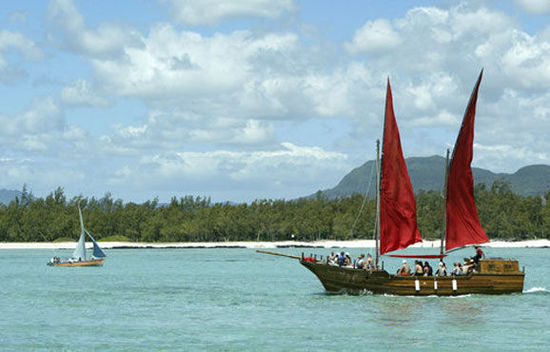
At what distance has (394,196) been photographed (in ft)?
181

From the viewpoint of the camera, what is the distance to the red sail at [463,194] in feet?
178

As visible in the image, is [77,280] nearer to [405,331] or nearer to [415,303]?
[415,303]

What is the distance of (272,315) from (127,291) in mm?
23861

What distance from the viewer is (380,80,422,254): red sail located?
54906 mm

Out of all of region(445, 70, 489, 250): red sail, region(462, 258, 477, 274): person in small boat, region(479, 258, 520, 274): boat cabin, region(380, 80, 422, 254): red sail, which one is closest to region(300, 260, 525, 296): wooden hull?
region(479, 258, 520, 274): boat cabin

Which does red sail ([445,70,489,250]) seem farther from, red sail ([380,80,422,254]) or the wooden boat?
red sail ([380,80,422,254])

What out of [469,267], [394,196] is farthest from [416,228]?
[469,267]

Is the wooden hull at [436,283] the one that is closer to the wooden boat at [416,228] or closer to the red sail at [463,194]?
the wooden boat at [416,228]

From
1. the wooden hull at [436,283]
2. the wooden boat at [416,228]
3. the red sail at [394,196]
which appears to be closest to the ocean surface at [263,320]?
the wooden hull at [436,283]

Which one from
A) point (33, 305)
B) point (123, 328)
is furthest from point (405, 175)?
point (33, 305)

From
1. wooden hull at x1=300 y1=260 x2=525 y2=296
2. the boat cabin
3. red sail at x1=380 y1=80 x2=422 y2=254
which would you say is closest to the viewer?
wooden hull at x1=300 y1=260 x2=525 y2=296

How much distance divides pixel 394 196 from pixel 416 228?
8.69ft

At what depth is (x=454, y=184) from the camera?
Result: 55.4 m

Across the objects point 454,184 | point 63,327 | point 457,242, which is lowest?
point 63,327
